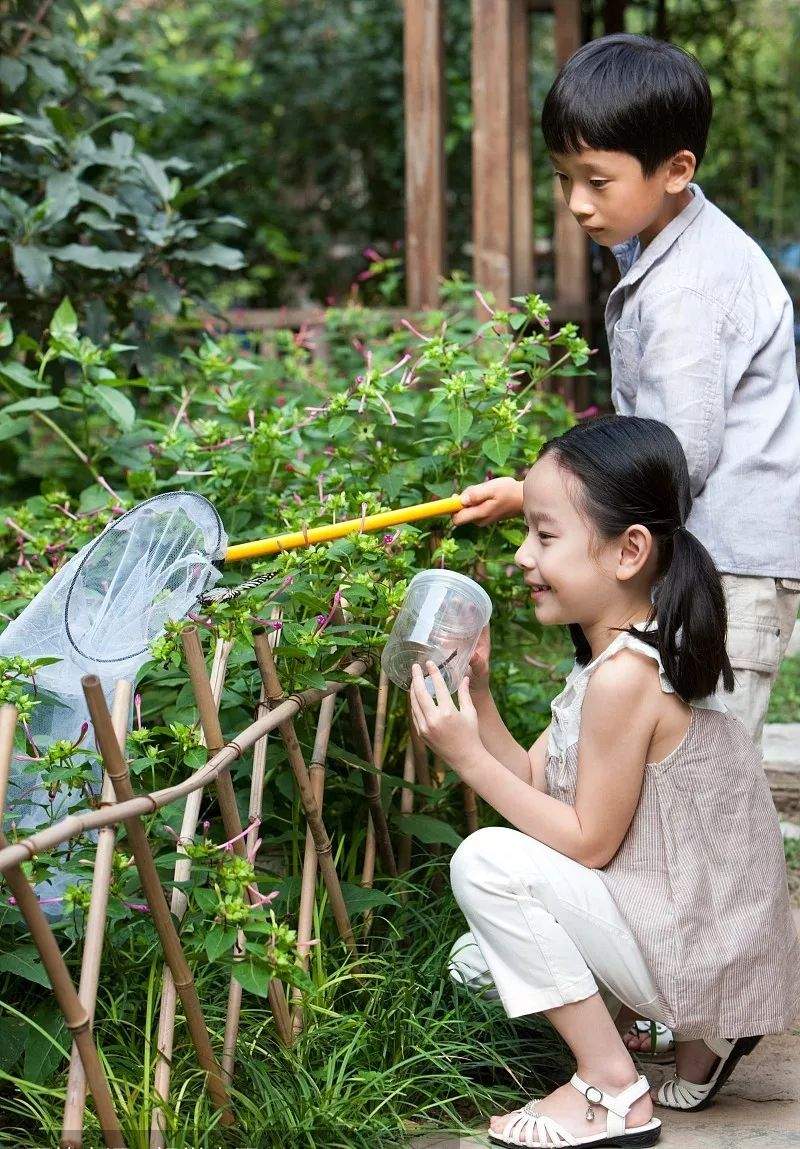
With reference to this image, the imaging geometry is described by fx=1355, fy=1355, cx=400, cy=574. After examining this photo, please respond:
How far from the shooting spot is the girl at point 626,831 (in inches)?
74.2

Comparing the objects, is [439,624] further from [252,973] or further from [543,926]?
[252,973]

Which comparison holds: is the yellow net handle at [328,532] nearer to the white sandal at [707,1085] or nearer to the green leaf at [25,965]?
the green leaf at [25,965]

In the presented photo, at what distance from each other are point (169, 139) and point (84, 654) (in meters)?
7.54

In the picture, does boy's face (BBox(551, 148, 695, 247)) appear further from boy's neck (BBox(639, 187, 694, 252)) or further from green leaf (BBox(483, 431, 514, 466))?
green leaf (BBox(483, 431, 514, 466))

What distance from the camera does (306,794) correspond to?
196 cm

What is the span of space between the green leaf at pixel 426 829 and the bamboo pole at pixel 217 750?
1.61 ft

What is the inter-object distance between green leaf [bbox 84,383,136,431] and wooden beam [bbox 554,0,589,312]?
9.53ft

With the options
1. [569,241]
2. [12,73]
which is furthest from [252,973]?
[569,241]

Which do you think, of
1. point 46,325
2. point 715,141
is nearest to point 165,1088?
point 46,325

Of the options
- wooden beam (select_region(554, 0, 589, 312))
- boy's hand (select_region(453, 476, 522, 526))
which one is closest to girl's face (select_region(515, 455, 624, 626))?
boy's hand (select_region(453, 476, 522, 526))

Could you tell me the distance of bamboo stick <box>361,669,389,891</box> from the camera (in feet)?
7.48

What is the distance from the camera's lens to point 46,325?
3.74 metres

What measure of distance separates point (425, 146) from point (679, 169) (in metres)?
2.77

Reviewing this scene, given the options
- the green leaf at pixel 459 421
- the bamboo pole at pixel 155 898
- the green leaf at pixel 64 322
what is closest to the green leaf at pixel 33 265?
the green leaf at pixel 64 322
